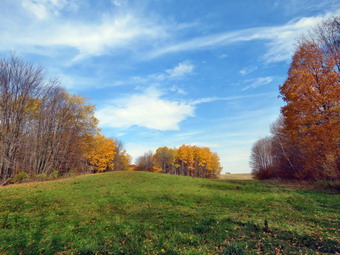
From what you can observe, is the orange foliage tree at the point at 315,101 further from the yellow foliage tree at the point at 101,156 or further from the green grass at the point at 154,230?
the yellow foliage tree at the point at 101,156

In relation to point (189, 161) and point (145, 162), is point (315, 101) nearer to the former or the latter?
point (189, 161)

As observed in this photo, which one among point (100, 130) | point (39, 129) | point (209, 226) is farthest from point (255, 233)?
point (100, 130)

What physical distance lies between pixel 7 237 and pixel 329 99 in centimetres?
2437

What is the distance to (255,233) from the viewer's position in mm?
7930

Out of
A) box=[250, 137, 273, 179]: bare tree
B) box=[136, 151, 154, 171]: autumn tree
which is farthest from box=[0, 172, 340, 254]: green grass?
box=[136, 151, 154, 171]: autumn tree

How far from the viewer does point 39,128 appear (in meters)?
35.6

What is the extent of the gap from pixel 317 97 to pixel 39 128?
42061mm

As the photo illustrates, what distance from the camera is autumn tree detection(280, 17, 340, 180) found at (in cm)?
1736

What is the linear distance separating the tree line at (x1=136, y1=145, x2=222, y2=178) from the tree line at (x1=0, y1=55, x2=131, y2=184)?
4684cm

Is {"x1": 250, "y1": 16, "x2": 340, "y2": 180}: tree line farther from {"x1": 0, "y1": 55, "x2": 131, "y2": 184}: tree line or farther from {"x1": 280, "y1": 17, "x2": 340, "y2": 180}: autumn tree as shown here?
{"x1": 0, "y1": 55, "x2": 131, "y2": 184}: tree line

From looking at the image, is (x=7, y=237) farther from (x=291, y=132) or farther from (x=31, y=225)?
(x=291, y=132)

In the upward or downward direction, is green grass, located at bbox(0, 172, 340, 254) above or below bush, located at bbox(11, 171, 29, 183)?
below

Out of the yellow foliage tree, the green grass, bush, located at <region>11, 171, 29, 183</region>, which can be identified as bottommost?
the green grass

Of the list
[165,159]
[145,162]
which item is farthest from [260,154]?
[145,162]
